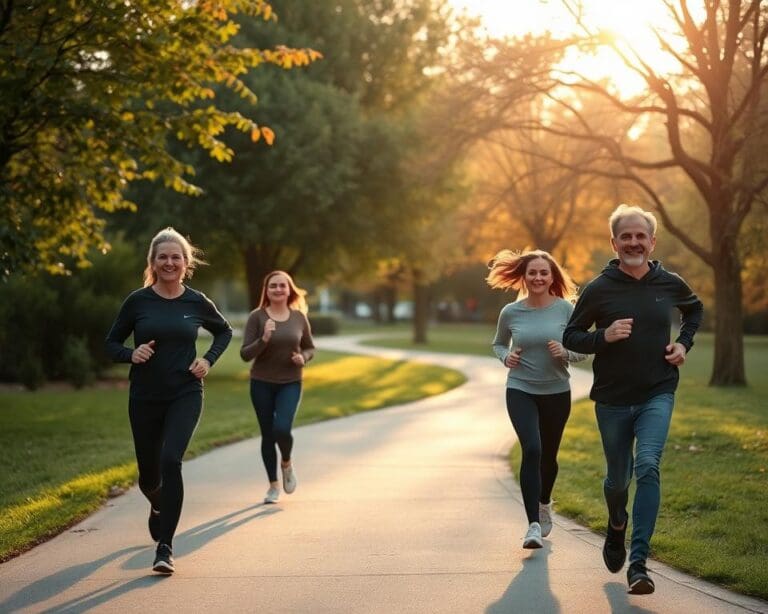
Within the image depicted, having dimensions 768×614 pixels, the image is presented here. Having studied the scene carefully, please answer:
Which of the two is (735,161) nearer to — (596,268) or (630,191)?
(630,191)

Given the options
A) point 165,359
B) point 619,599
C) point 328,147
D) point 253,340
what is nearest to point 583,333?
point 619,599

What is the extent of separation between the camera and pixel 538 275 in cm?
722

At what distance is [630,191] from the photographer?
2391 centimetres

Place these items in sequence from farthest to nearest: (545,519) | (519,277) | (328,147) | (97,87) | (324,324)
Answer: (324,324) < (328,147) < (97,87) < (519,277) < (545,519)

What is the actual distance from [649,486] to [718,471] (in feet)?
15.9

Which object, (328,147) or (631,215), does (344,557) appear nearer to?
(631,215)

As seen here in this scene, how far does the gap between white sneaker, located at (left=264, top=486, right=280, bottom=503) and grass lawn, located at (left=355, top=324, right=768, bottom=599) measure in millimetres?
2308

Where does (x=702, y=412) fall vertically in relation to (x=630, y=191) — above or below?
below

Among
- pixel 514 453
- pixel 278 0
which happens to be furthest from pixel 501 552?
pixel 278 0

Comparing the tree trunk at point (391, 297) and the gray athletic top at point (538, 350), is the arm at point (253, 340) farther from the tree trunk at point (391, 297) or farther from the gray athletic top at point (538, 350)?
the tree trunk at point (391, 297)

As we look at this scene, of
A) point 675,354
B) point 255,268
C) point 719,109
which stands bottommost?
point 675,354

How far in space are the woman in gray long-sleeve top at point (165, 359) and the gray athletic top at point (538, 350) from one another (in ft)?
6.67

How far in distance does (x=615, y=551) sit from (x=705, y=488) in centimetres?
351

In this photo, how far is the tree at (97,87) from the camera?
1223 centimetres
